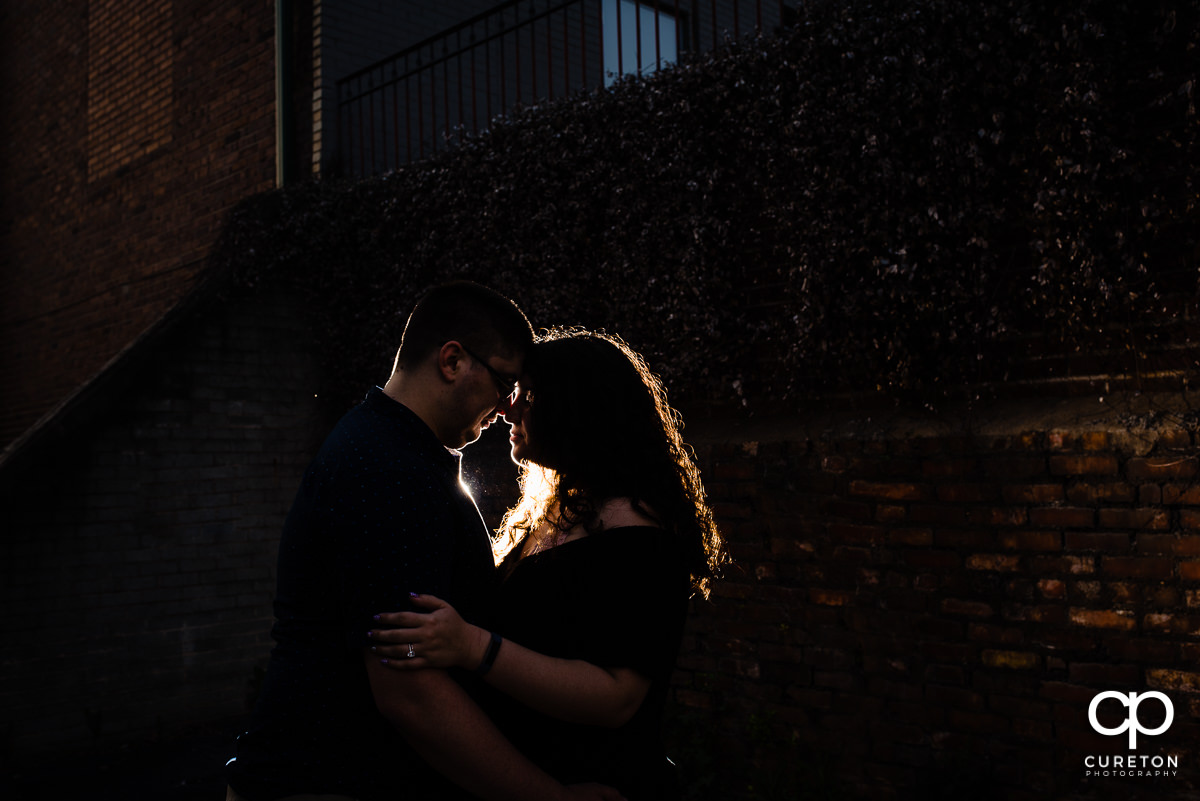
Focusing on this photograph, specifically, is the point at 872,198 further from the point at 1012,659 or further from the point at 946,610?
the point at 1012,659

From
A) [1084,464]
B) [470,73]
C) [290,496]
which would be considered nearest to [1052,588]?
[1084,464]

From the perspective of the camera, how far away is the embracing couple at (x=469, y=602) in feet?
5.44

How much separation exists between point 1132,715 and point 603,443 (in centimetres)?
259

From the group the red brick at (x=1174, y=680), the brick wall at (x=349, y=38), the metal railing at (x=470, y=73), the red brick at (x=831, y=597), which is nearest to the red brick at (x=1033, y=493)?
the red brick at (x=1174, y=680)

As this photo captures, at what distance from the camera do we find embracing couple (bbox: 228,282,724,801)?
166 cm

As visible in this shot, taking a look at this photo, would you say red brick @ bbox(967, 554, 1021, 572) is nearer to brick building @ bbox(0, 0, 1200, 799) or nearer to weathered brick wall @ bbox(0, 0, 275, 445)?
brick building @ bbox(0, 0, 1200, 799)

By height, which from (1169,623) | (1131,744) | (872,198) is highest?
(872,198)

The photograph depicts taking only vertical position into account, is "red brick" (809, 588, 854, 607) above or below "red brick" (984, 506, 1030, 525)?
below

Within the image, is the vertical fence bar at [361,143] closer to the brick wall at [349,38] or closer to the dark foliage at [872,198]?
the brick wall at [349,38]

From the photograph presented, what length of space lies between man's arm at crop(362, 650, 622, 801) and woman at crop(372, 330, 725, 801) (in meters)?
0.05

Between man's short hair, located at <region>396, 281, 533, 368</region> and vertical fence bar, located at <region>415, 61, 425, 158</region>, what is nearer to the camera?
man's short hair, located at <region>396, 281, 533, 368</region>

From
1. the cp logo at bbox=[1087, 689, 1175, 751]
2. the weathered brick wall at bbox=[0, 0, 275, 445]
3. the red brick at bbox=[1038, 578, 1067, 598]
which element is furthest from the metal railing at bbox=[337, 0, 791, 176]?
the cp logo at bbox=[1087, 689, 1175, 751]

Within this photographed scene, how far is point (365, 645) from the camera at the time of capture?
1628mm

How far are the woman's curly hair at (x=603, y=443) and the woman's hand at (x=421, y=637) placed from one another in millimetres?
416
